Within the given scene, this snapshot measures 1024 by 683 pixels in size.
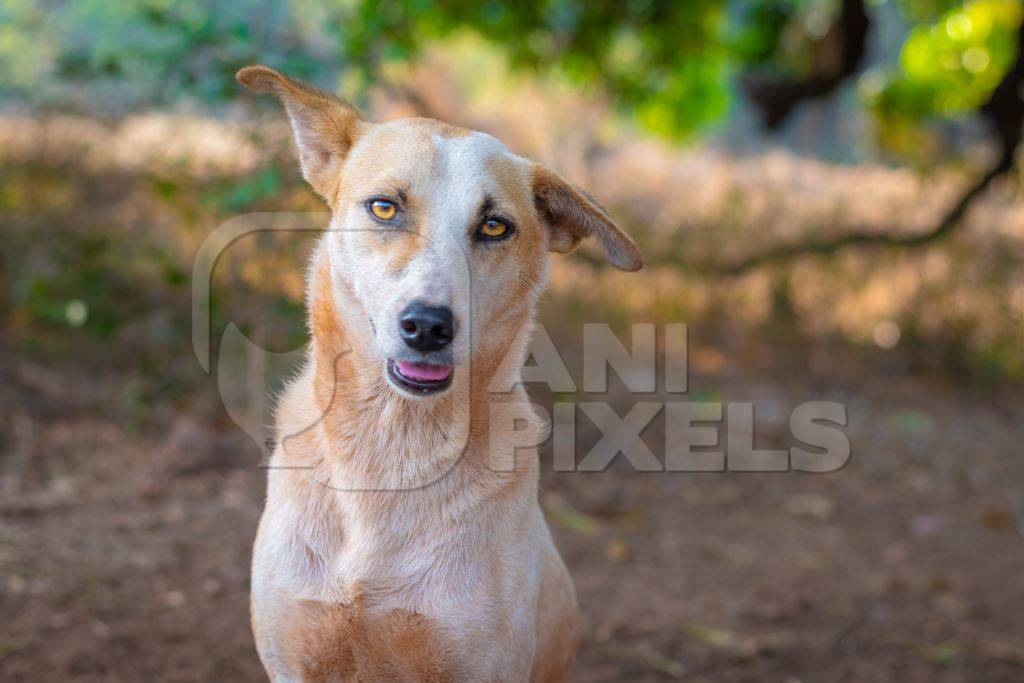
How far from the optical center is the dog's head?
8.08 feet

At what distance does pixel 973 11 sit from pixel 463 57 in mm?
8301

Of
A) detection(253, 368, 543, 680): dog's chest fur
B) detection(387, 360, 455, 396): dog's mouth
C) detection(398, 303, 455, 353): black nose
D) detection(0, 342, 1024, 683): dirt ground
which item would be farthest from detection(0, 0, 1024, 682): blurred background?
detection(398, 303, 455, 353): black nose

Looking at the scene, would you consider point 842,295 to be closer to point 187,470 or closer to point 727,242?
point 727,242

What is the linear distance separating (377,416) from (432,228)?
52cm

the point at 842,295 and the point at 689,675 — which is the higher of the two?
the point at 842,295

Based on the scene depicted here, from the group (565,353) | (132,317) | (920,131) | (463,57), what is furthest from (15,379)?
(463,57)

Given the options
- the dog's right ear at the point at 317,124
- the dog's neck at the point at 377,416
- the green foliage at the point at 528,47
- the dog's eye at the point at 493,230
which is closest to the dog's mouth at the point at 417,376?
the dog's neck at the point at 377,416

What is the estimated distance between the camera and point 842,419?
7.51 metres

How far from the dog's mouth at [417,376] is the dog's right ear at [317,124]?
672mm

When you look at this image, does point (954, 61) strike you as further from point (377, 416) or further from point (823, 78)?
point (377, 416)

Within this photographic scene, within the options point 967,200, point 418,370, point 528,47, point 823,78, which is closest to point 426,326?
point 418,370

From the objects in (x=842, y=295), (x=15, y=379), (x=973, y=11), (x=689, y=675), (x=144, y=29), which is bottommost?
(x=689, y=675)

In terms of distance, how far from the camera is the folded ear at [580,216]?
2.88 m

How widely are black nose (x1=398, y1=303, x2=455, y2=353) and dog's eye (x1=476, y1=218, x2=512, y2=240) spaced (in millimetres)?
360
